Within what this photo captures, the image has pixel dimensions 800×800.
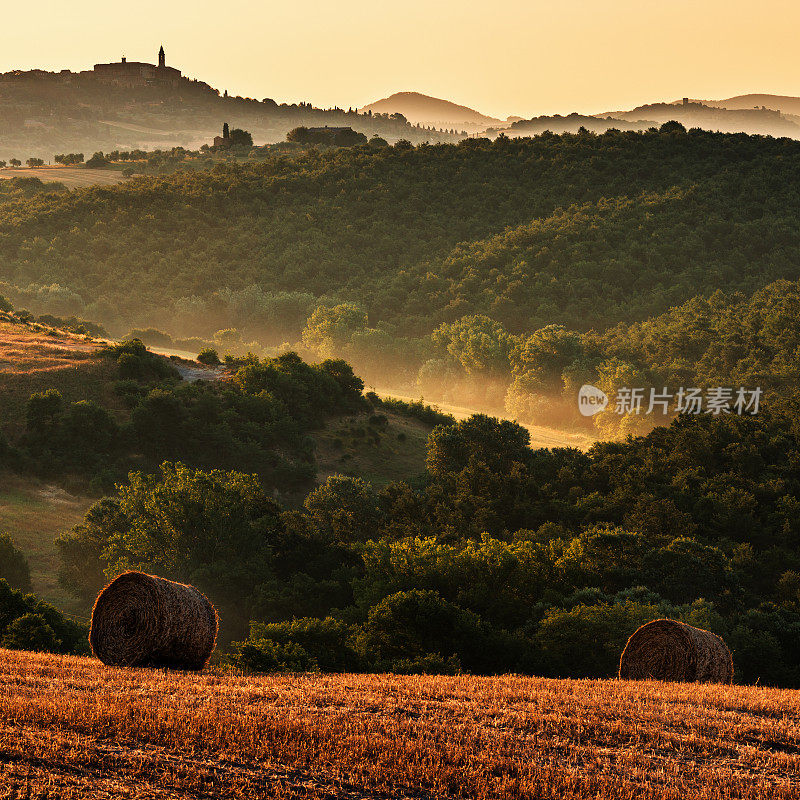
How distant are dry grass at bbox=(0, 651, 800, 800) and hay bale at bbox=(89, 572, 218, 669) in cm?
155

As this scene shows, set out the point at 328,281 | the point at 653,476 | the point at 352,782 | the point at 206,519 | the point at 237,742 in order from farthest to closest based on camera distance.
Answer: the point at 328,281 → the point at 653,476 → the point at 206,519 → the point at 237,742 → the point at 352,782

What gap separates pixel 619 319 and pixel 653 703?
389 ft

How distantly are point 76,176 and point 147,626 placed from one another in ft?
630

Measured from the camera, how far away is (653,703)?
49.1 ft

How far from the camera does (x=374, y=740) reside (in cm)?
1136

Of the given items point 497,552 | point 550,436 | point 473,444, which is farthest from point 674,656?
point 550,436

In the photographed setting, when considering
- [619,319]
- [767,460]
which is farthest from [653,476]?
[619,319]

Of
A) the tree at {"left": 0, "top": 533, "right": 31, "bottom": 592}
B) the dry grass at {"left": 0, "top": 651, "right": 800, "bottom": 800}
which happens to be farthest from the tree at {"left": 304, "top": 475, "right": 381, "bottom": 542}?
the dry grass at {"left": 0, "top": 651, "right": 800, "bottom": 800}

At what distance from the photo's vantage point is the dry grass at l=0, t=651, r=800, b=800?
978cm

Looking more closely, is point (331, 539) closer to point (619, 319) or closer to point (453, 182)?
point (619, 319)

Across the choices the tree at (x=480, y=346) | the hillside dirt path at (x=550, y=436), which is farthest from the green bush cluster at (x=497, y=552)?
the tree at (x=480, y=346)

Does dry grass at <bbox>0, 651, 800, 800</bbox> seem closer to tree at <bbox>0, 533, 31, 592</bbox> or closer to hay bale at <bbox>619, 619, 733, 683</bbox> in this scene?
hay bale at <bbox>619, 619, 733, 683</bbox>

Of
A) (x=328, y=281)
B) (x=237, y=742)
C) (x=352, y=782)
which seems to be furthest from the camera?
(x=328, y=281)

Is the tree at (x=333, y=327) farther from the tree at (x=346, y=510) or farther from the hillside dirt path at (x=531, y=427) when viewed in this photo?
the tree at (x=346, y=510)
